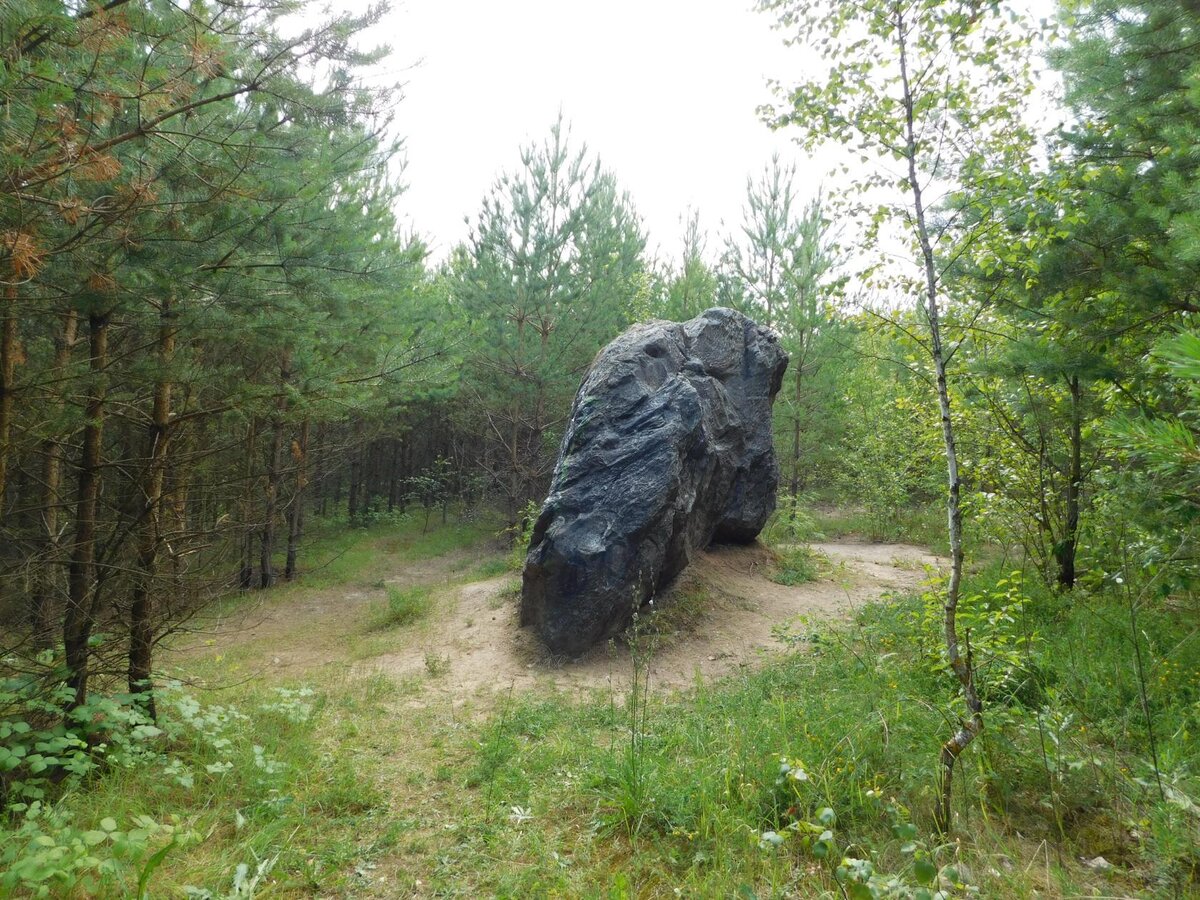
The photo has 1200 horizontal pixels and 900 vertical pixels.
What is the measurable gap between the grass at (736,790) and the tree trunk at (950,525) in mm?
178

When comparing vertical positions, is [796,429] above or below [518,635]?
above

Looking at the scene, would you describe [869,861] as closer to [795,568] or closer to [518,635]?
[518,635]

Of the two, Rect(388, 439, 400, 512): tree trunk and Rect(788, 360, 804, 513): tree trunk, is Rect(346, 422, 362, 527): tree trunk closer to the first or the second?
Rect(388, 439, 400, 512): tree trunk

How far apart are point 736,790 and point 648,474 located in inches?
160

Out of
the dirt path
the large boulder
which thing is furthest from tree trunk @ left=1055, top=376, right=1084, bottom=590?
the large boulder

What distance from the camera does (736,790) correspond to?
2.86m

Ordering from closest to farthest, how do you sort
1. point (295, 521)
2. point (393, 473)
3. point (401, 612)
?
1. point (401, 612)
2. point (295, 521)
3. point (393, 473)

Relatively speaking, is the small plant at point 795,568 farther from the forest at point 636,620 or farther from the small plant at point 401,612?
the small plant at point 401,612

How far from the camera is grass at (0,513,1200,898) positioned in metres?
2.27

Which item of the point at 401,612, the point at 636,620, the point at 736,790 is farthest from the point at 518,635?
the point at 736,790

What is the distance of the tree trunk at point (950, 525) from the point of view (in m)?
2.35

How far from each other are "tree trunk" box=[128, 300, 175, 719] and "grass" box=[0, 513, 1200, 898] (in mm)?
480

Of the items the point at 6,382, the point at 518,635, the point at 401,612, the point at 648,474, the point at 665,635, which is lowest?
the point at 401,612

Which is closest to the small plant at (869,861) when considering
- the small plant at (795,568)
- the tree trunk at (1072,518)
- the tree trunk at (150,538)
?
the tree trunk at (150,538)
